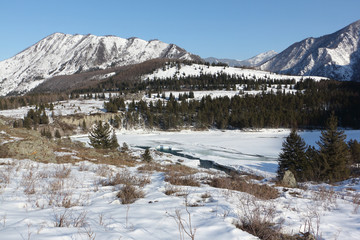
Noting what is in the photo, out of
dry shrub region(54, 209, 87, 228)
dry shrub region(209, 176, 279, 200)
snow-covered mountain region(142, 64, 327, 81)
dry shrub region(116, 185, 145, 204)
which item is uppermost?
snow-covered mountain region(142, 64, 327, 81)

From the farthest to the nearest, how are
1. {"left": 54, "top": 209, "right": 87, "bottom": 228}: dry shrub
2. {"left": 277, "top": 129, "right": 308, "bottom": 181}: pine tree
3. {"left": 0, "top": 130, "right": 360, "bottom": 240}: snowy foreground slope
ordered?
{"left": 277, "top": 129, "right": 308, "bottom": 181}: pine tree, {"left": 54, "top": 209, "right": 87, "bottom": 228}: dry shrub, {"left": 0, "top": 130, "right": 360, "bottom": 240}: snowy foreground slope

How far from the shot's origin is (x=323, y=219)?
13.3 ft

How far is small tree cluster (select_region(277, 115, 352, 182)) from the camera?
1895cm

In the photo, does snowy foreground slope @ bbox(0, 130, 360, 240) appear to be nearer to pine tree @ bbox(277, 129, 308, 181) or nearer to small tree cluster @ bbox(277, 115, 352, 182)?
small tree cluster @ bbox(277, 115, 352, 182)

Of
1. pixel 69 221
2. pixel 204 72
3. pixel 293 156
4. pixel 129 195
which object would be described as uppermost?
pixel 204 72

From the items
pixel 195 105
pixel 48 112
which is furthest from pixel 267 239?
pixel 48 112

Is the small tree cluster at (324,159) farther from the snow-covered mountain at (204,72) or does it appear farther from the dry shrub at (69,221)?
the snow-covered mountain at (204,72)

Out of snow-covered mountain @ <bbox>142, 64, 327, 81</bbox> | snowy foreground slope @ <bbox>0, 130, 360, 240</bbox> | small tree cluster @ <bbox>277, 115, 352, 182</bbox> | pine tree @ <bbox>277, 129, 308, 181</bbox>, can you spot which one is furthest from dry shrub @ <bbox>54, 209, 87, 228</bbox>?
snow-covered mountain @ <bbox>142, 64, 327, 81</bbox>

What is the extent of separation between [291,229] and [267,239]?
70 centimetres

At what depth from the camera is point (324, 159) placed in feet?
65.4

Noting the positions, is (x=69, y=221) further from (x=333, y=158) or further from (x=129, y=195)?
(x=333, y=158)

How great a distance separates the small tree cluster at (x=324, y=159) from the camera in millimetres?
18953

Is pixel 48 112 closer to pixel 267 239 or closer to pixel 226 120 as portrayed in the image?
pixel 226 120

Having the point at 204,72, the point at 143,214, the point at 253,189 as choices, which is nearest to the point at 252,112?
the point at 253,189
